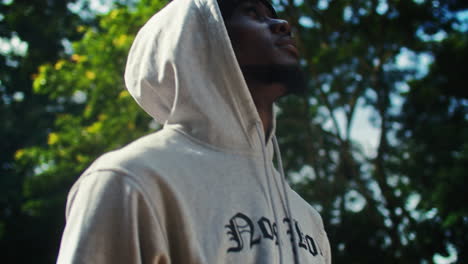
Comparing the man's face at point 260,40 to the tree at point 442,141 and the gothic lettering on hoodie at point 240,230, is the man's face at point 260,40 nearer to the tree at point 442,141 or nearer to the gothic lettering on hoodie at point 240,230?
the gothic lettering on hoodie at point 240,230

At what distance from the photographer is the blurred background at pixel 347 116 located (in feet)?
24.2

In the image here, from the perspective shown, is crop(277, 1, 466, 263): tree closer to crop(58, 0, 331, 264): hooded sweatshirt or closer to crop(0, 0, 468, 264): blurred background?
crop(0, 0, 468, 264): blurred background

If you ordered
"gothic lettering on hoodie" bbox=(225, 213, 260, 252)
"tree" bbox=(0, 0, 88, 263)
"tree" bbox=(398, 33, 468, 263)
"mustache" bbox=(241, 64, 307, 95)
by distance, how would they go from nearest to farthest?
"gothic lettering on hoodie" bbox=(225, 213, 260, 252) → "mustache" bbox=(241, 64, 307, 95) → "tree" bbox=(398, 33, 468, 263) → "tree" bbox=(0, 0, 88, 263)

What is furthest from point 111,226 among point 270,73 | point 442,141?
point 442,141

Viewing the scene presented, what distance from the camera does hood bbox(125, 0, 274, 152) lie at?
1.68 metres

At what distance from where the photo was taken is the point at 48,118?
17.9 meters

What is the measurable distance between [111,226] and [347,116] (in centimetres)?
822

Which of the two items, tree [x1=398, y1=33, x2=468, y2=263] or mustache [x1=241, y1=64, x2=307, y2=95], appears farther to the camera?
tree [x1=398, y1=33, x2=468, y2=263]

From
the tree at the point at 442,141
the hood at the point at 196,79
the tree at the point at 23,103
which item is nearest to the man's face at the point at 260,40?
the hood at the point at 196,79

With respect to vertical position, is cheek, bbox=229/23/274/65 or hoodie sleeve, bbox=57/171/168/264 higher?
cheek, bbox=229/23/274/65

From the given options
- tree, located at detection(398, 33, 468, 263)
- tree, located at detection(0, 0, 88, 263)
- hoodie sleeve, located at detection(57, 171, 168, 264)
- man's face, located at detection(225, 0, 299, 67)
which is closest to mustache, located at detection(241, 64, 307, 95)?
man's face, located at detection(225, 0, 299, 67)

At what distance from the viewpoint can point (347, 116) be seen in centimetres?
909

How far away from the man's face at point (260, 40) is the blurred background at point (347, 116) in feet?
18.0

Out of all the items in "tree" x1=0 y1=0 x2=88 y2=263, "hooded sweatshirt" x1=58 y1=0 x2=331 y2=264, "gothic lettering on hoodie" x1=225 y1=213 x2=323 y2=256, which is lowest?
"tree" x1=0 y1=0 x2=88 y2=263
